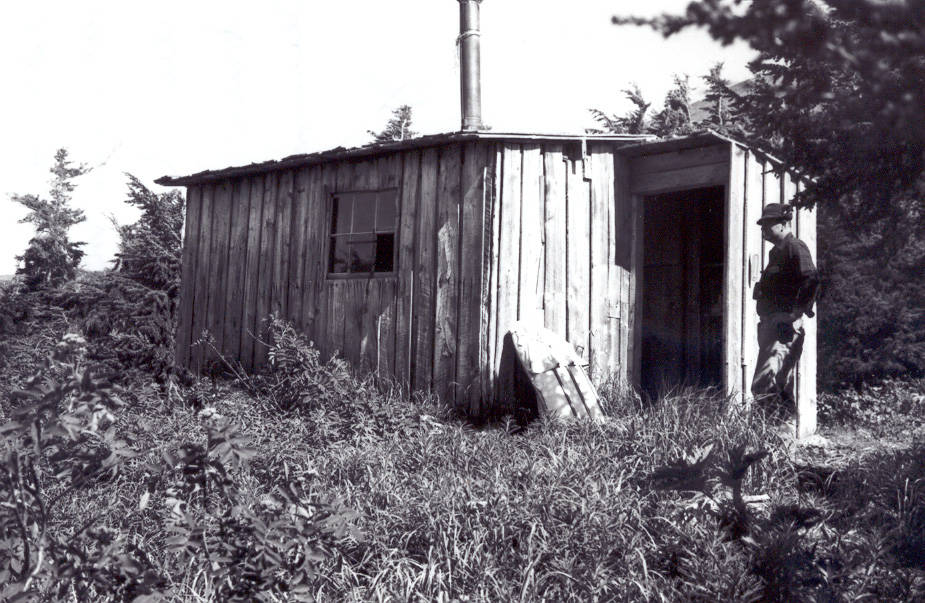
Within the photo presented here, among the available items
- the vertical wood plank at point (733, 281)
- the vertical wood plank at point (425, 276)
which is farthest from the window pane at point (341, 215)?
the vertical wood plank at point (733, 281)

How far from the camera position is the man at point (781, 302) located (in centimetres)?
685

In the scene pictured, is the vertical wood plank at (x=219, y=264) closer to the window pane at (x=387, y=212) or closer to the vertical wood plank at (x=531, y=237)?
the window pane at (x=387, y=212)

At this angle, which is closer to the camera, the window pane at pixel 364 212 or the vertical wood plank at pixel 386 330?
the vertical wood plank at pixel 386 330

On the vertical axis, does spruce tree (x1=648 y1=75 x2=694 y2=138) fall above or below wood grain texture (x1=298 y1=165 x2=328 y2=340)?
above

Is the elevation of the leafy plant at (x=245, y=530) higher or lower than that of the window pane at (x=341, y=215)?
lower

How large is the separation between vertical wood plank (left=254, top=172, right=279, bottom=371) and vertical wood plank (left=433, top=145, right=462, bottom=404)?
8.02 feet

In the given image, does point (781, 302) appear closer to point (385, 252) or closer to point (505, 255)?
point (505, 255)

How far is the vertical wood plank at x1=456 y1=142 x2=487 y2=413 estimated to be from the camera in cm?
805

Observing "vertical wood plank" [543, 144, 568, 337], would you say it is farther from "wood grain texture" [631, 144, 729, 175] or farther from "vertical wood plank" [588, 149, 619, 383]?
"wood grain texture" [631, 144, 729, 175]

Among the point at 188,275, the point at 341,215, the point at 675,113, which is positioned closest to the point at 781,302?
the point at 341,215

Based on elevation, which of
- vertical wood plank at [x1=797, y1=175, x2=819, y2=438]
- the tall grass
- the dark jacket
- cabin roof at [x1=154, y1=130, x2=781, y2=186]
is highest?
cabin roof at [x1=154, y1=130, x2=781, y2=186]

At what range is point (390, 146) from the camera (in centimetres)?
864

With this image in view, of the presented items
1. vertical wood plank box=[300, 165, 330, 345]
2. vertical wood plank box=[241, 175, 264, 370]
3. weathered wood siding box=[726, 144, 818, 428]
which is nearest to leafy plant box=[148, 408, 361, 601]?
weathered wood siding box=[726, 144, 818, 428]

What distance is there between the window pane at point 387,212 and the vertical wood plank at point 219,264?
2.47 metres
